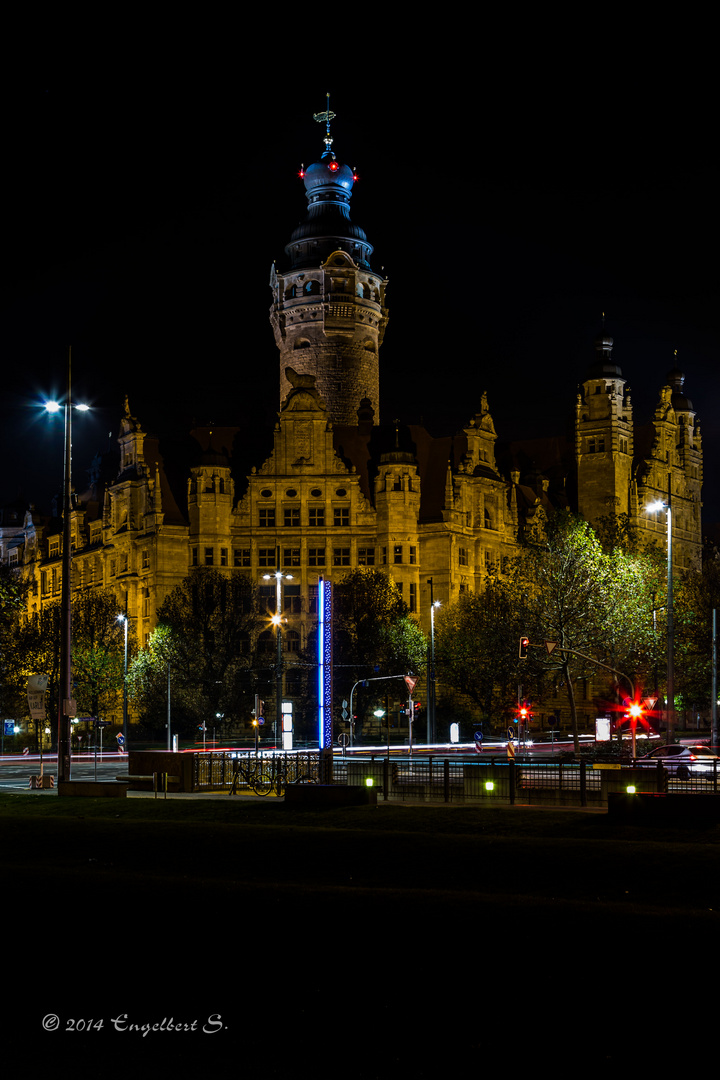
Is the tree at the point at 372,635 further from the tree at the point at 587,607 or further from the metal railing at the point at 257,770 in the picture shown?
the metal railing at the point at 257,770

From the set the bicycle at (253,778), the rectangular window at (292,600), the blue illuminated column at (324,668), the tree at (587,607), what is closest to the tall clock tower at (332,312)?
the rectangular window at (292,600)

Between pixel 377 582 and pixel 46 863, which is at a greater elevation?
pixel 377 582

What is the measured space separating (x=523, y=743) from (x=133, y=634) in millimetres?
43851

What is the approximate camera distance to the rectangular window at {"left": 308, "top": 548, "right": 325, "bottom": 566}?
99.6m

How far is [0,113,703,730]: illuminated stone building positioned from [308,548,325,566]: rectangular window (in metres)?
0.11

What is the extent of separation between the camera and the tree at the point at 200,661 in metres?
84.6

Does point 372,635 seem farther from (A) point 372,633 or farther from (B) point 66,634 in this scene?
(B) point 66,634

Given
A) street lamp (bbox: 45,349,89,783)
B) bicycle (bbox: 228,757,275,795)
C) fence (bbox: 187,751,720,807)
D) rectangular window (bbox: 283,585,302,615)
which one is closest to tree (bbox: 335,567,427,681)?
rectangular window (bbox: 283,585,302,615)

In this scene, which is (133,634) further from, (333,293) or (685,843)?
(685,843)

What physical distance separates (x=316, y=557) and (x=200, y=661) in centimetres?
1742

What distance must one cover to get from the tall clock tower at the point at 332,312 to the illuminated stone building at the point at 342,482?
0.16 metres

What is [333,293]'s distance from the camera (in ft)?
393

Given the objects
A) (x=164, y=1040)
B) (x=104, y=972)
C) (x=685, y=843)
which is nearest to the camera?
(x=164, y=1040)

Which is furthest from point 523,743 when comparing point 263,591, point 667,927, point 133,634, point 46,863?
point 667,927
